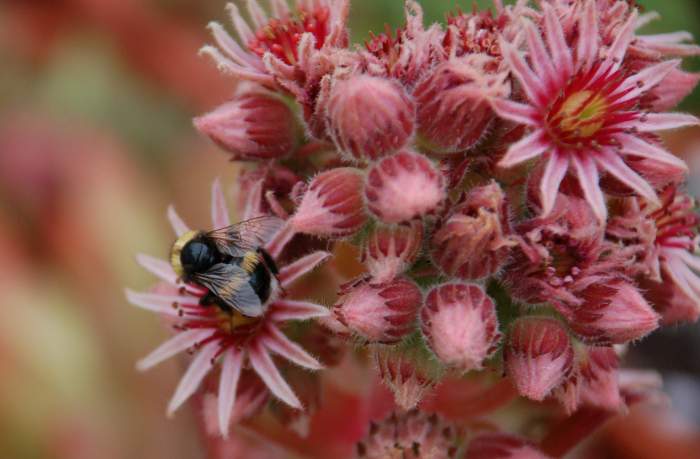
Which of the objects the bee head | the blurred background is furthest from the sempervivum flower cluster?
the blurred background

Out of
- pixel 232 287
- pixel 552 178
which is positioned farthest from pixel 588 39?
pixel 232 287

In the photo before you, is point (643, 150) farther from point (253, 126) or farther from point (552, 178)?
point (253, 126)

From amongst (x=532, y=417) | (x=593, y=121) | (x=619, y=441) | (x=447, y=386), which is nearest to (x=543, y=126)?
(x=593, y=121)

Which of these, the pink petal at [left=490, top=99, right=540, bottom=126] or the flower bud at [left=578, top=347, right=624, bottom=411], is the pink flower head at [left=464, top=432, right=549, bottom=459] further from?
the pink petal at [left=490, top=99, right=540, bottom=126]

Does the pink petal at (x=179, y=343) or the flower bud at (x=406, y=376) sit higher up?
the pink petal at (x=179, y=343)

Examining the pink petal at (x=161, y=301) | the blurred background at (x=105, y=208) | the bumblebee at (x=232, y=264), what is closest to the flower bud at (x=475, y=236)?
the bumblebee at (x=232, y=264)

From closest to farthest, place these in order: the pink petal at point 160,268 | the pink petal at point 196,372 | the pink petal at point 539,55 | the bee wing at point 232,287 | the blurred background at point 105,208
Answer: the pink petal at point 539,55 < the bee wing at point 232,287 < the pink petal at point 196,372 < the pink petal at point 160,268 < the blurred background at point 105,208

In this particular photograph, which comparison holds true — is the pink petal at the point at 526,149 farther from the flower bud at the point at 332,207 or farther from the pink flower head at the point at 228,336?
the pink flower head at the point at 228,336
